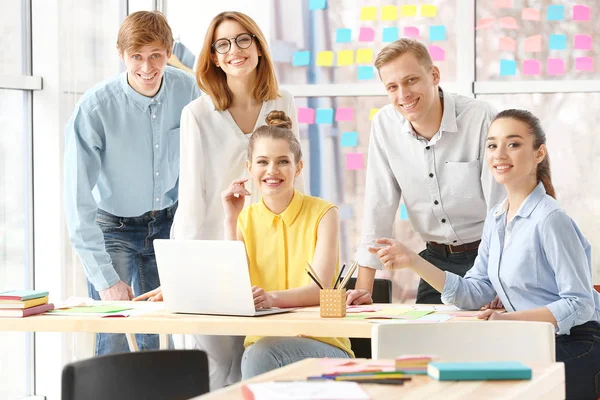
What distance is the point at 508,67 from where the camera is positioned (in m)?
5.20

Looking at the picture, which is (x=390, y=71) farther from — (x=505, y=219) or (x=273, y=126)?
(x=505, y=219)

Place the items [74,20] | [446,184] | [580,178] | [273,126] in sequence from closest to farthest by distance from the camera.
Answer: [273,126]
[446,184]
[74,20]
[580,178]

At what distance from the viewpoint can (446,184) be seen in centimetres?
352

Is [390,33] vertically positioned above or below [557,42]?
above

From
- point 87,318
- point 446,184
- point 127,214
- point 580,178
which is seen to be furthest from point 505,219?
point 580,178

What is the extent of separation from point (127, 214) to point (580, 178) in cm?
261

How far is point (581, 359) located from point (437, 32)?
304 cm

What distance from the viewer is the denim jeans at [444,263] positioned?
3.54 m

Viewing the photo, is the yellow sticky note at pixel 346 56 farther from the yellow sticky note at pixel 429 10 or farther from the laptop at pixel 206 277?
the laptop at pixel 206 277

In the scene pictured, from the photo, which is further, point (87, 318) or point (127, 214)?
point (127, 214)

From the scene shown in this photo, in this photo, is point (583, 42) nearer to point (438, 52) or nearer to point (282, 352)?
point (438, 52)

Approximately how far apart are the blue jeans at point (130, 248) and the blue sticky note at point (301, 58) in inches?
73.5

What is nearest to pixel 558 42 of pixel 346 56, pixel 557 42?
pixel 557 42

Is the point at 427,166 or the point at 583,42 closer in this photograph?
the point at 427,166
